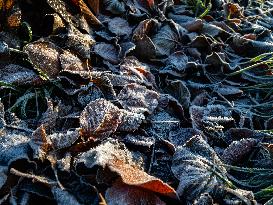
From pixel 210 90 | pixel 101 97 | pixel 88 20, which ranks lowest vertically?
pixel 210 90

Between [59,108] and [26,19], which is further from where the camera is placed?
[26,19]

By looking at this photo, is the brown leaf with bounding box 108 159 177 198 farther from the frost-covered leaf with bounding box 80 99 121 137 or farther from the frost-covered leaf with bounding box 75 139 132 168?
the frost-covered leaf with bounding box 80 99 121 137

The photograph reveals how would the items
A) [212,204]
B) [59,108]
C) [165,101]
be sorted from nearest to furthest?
[212,204] → [59,108] → [165,101]

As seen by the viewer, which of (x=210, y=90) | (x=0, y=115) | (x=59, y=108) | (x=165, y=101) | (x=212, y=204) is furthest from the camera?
(x=210, y=90)

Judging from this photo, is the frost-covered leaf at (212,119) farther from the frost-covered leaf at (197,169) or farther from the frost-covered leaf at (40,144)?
the frost-covered leaf at (40,144)

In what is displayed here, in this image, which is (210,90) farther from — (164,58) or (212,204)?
(212,204)

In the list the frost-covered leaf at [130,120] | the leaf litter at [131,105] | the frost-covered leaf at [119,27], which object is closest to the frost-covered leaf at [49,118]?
the leaf litter at [131,105]

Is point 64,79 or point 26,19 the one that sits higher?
point 26,19

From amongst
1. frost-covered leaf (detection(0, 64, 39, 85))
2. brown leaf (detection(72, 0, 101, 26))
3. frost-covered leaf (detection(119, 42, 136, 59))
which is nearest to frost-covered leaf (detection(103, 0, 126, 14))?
brown leaf (detection(72, 0, 101, 26))

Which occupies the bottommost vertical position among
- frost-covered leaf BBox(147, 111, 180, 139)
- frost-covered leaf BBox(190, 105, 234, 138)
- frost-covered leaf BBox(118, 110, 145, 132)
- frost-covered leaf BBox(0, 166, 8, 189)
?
Result: frost-covered leaf BBox(190, 105, 234, 138)

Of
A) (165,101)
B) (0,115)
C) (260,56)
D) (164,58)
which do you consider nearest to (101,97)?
(165,101)
